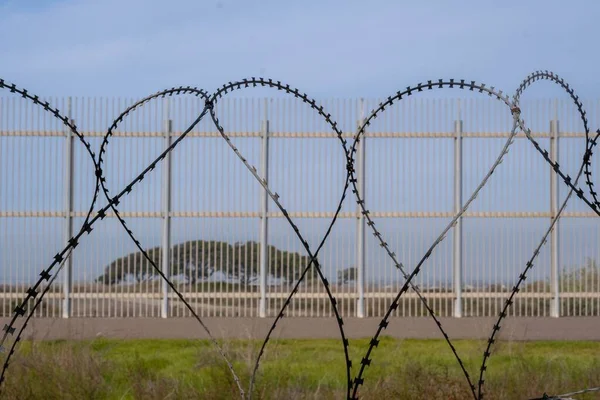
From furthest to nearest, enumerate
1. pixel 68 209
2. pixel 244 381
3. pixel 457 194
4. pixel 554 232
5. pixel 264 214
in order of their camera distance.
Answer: pixel 554 232
pixel 68 209
pixel 457 194
pixel 264 214
pixel 244 381

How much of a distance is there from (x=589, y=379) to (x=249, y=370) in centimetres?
244

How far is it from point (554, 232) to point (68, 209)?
7378mm

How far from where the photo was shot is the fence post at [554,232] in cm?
1323

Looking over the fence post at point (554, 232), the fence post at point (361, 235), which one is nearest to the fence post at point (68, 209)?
the fence post at point (361, 235)

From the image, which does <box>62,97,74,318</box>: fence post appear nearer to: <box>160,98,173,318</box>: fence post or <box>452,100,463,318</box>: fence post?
<box>160,98,173,318</box>: fence post

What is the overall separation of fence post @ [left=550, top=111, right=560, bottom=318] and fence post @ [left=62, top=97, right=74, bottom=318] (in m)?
7.20

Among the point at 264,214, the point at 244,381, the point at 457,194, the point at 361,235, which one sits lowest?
the point at 244,381

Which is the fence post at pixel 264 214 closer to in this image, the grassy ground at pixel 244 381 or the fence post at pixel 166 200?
the fence post at pixel 166 200

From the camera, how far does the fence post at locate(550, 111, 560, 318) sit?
1323 centimetres

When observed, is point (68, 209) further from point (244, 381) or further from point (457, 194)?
point (244, 381)

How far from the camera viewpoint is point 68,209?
13117 mm

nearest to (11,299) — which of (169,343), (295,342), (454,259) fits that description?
(169,343)

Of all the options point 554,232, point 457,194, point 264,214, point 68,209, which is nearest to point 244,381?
point 264,214

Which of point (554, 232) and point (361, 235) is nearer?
point (361, 235)
